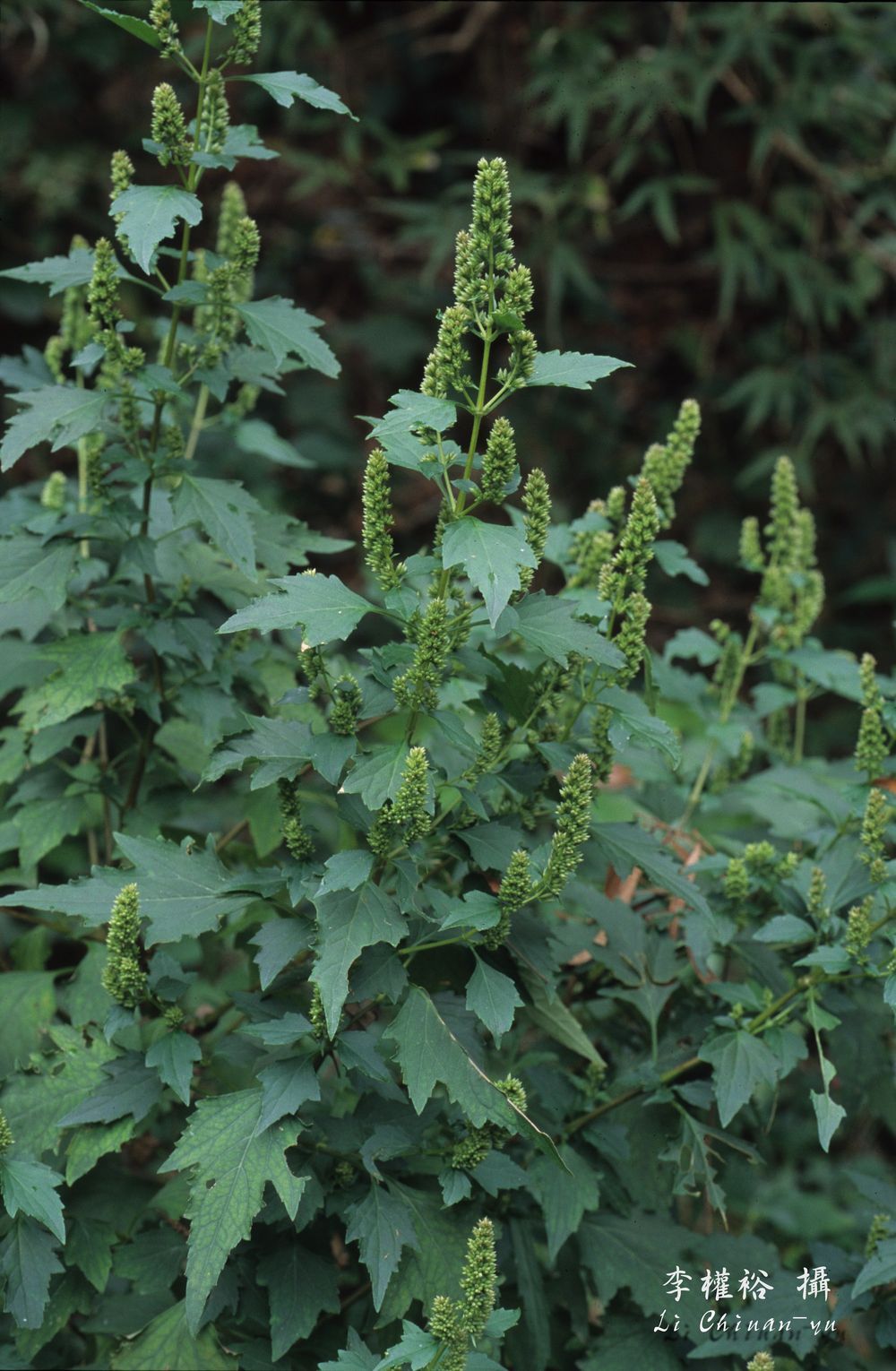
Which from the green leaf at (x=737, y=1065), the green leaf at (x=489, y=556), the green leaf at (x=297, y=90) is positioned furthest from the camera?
the green leaf at (x=297, y=90)

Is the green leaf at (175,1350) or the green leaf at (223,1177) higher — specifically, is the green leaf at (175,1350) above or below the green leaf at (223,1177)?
below

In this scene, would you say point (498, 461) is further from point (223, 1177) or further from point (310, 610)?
point (223, 1177)

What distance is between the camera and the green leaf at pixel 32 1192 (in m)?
1.74

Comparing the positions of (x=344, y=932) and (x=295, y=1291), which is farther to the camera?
(x=295, y=1291)

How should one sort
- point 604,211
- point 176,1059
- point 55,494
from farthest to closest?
point 604,211, point 55,494, point 176,1059

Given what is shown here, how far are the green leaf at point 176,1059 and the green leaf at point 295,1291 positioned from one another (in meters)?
Answer: 0.27

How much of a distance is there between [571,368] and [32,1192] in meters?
1.28

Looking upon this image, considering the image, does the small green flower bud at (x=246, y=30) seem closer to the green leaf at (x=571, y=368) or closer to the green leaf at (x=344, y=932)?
the green leaf at (x=571, y=368)

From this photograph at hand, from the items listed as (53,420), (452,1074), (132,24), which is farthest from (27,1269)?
(132,24)

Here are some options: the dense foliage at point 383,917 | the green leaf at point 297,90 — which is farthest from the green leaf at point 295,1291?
the green leaf at point 297,90

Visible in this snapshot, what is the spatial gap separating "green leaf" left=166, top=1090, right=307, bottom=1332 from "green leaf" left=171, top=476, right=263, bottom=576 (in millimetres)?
804

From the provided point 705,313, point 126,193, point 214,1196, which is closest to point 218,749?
point 214,1196

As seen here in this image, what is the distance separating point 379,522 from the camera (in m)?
1.75

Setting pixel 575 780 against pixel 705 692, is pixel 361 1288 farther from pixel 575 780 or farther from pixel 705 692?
pixel 705 692
